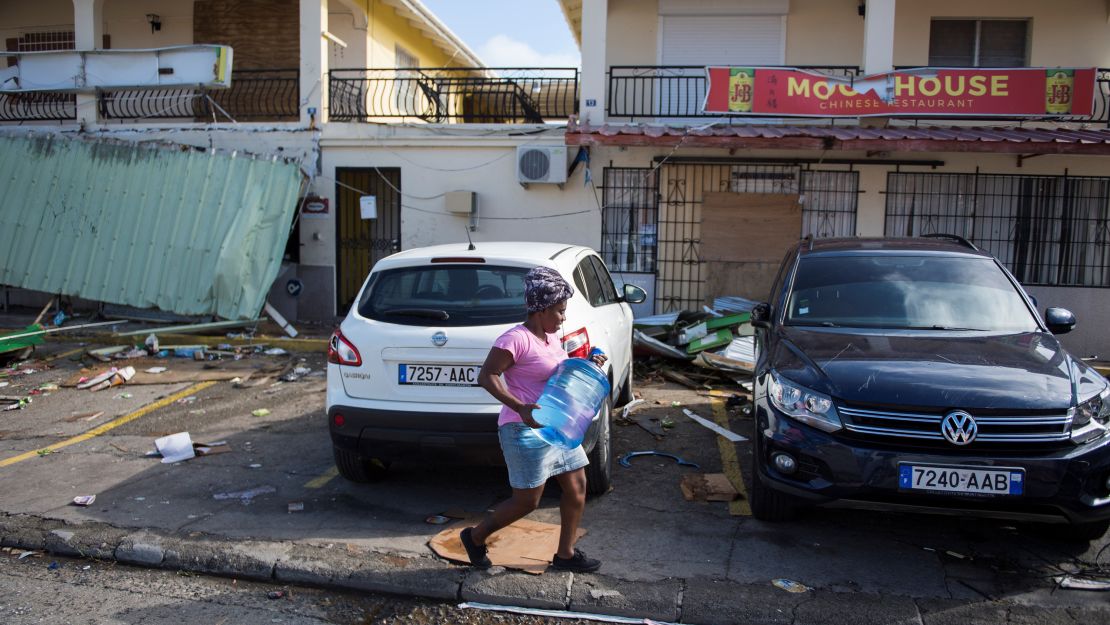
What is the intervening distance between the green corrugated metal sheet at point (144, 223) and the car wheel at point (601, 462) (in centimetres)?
708

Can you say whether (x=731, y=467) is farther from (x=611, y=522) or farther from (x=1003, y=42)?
(x=1003, y=42)

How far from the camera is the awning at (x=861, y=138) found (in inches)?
404

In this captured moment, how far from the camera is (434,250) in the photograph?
18.0 ft

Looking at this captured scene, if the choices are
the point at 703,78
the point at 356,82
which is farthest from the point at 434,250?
the point at 356,82

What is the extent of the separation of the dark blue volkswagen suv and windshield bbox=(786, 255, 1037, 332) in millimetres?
21

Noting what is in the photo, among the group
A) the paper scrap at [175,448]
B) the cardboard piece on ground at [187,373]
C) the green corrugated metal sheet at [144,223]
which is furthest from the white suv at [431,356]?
the green corrugated metal sheet at [144,223]

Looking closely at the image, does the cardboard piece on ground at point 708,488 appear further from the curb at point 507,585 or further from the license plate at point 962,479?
the license plate at point 962,479

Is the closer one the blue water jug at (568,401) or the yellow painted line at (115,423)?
the blue water jug at (568,401)

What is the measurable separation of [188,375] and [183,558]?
5.17 meters

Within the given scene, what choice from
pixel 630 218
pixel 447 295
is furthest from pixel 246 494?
pixel 630 218

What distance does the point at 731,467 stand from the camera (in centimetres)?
597

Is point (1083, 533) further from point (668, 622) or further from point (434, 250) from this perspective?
point (434, 250)

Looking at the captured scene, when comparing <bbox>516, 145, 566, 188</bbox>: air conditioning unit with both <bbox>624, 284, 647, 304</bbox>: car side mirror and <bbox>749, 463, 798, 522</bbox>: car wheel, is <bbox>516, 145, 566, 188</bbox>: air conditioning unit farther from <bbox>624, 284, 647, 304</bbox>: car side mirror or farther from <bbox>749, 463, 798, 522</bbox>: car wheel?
<bbox>749, 463, 798, 522</bbox>: car wheel

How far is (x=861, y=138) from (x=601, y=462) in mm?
7102
